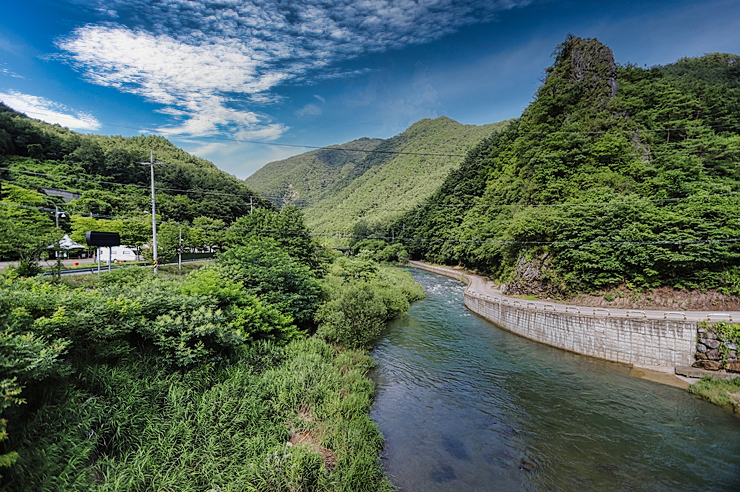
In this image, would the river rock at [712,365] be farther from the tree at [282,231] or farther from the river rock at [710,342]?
the tree at [282,231]

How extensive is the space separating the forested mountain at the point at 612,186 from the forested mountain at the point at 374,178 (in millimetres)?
43055

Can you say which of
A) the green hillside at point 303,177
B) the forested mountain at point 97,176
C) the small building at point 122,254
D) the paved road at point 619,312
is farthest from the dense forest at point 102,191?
the green hillside at point 303,177

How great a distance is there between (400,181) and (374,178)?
824 inches

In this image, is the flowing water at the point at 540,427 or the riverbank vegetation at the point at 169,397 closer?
the riverbank vegetation at the point at 169,397

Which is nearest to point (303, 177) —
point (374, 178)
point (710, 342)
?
point (374, 178)

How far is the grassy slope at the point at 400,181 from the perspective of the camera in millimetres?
109250

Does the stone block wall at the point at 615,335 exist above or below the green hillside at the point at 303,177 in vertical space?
below

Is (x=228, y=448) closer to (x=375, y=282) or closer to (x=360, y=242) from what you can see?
(x=375, y=282)

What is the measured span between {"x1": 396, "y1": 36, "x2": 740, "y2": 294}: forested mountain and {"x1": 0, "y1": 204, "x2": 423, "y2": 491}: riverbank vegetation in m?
21.0

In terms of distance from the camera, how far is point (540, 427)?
1217cm

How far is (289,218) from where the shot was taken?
24.1 m

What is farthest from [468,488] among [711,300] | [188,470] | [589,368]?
[711,300]

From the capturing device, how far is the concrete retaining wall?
53.6 ft

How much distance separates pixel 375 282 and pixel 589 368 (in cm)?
1883
